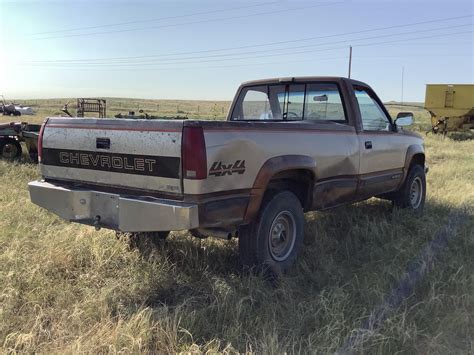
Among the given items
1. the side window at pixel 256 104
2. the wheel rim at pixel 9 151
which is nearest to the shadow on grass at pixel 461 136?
the side window at pixel 256 104

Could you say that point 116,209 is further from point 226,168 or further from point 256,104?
point 256,104

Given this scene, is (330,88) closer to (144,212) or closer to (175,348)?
(144,212)

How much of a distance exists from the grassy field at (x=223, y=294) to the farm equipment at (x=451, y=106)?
705 inches

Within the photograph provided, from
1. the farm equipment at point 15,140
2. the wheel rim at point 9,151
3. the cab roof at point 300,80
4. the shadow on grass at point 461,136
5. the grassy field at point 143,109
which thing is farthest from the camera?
the grassy field at point 143,109

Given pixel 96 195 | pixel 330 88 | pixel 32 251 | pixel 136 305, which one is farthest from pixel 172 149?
pixel 330 88

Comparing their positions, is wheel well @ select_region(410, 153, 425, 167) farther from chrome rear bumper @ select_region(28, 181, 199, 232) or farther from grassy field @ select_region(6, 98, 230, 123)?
grassy field @ select_region(6, 98, 230, 123)

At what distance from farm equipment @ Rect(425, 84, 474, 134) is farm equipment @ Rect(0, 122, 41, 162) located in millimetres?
17997

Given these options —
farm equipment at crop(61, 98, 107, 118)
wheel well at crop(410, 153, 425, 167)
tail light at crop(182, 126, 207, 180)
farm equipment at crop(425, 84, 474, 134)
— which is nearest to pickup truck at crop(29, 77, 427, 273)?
tail light at crop(182, 126, 207, 180)

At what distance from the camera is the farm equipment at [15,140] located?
446 inches

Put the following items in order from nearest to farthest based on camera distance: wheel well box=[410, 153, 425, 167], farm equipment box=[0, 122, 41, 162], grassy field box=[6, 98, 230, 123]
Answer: wheel well box=[410, 153, 425, 167], farm equipment box=[0, 122, 41, 162], grassy field box=[6, 98, 230, 123]

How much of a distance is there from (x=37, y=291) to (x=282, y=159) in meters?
2.29

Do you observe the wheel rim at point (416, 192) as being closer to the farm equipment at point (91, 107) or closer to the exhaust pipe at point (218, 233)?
the exhaust pipe at point (218, 233)

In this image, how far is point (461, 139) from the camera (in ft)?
72.3

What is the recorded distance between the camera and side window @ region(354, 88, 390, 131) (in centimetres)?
565
